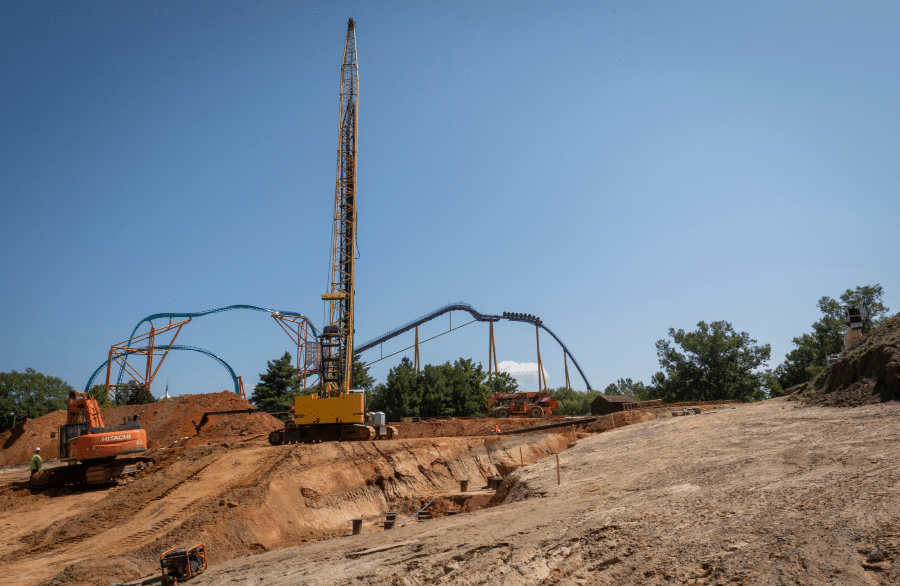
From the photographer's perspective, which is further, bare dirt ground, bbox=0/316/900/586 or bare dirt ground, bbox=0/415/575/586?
bare dirt ground, bbox=0/415/575/586

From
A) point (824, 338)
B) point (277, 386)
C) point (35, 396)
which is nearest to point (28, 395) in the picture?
point (35, 396)

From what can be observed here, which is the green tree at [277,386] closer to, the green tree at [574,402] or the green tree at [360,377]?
the green tree at [360,377]

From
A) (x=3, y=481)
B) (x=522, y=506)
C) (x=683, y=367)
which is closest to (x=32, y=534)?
(x=3, y=481)

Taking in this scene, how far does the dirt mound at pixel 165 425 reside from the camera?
113 ft

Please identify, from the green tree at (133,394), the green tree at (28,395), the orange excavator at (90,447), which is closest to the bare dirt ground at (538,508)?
the orange excavator at (90,447)

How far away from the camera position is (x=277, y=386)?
2005 inches

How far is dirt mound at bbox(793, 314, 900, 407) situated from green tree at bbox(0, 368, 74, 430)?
64424mm

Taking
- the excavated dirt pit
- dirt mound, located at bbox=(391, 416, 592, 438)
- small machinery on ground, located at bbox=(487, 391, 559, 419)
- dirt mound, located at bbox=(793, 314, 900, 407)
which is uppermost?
dirt mound, located at bbox=(793, 314, 900, 407)

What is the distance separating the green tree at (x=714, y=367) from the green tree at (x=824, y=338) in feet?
12.4

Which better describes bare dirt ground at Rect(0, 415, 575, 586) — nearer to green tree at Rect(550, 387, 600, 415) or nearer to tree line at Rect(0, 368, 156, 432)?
tree line at Rect(0, 368, 156, 432)

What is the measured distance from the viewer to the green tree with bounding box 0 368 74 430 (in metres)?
54.8

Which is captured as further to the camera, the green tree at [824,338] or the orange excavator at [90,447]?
the green tree at [824,338]

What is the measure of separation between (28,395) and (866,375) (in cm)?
7569

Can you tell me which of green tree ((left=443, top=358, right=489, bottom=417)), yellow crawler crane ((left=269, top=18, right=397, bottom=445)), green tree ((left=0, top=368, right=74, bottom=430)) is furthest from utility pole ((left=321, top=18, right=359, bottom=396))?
green tree ((left=0, top=368, right=74, bottom=430))
